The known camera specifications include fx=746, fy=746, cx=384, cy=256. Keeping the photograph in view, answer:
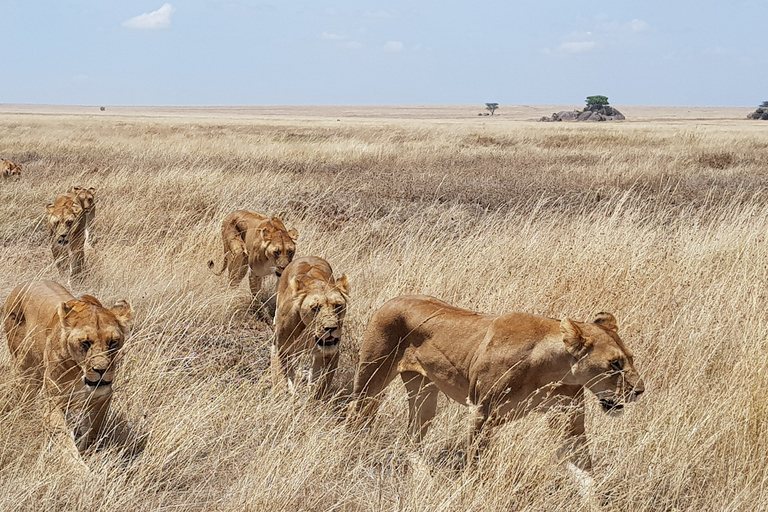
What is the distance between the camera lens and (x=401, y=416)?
5074 mm

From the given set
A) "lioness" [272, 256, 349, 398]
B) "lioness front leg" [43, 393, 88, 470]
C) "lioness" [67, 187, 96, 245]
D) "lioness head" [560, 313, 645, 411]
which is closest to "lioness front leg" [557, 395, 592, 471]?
"lioness head" [560, 313, 645, 411]

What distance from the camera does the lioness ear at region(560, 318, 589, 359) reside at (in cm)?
368

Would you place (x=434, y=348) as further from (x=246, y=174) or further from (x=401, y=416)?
(x=246, y=174)

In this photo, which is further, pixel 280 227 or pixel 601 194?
pixel 601 194

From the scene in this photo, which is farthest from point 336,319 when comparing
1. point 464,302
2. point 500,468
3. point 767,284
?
point 767,284

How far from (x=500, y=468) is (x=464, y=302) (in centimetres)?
298

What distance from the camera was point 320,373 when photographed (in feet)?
17.2

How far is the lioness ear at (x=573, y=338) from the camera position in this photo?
3678 millimetres

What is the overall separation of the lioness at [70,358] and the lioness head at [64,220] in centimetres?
377

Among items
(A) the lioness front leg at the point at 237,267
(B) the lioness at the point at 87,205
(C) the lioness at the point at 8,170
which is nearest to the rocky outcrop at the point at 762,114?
(C) the lioness at the point at 8,170

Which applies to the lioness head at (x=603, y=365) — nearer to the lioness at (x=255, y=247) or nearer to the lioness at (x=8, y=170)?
the lioness at (x=255, y=247)

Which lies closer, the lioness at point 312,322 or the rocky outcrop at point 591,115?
the lioness at point 312,322

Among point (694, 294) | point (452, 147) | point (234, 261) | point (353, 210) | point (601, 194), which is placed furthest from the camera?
point (452, 147)

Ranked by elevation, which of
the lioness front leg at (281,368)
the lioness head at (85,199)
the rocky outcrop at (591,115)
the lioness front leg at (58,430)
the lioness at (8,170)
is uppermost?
the lioness head at (85,199)
